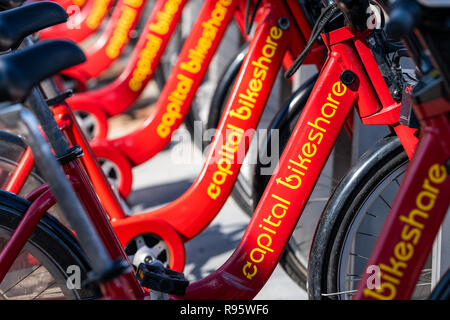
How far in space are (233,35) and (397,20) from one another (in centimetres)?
292

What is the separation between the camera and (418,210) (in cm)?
117

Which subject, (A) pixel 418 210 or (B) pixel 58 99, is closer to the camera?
(A) pixel 418 210

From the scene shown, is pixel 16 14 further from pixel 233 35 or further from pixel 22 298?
pixel 233 35

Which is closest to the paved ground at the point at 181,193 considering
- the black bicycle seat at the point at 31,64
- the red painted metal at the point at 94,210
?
the red painted metal at the point at 94,210

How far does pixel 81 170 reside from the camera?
4.96 ft

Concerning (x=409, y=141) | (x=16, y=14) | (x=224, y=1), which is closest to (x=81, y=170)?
(x=16, y=14)

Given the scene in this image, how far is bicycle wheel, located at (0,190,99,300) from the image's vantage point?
4.83 feet

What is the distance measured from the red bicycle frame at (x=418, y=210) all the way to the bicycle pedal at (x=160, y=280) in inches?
23.8

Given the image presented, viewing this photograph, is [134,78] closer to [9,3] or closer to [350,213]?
[9,3]

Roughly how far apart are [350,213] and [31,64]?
888 millimetres

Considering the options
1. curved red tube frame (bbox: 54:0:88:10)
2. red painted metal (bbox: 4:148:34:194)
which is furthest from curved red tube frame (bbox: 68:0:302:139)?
red painted metal (bbox: 4:148:34:194)

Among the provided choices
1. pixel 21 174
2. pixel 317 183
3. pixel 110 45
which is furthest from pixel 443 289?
pixel 110 45

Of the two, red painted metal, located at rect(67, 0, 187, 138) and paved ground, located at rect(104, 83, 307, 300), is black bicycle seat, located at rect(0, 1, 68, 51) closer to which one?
paved ground, located at rect(104, 83, 307, 300)

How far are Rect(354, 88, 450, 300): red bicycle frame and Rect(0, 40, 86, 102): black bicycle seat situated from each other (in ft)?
2.22
